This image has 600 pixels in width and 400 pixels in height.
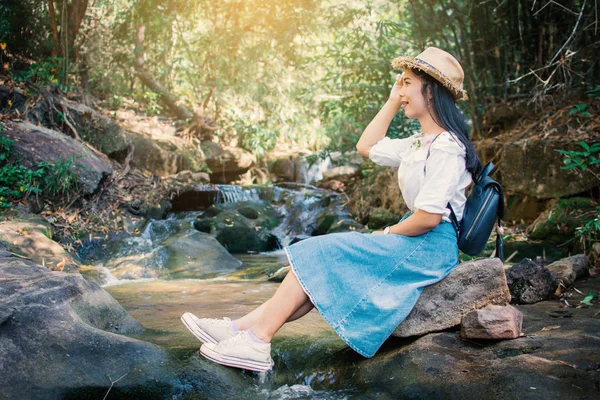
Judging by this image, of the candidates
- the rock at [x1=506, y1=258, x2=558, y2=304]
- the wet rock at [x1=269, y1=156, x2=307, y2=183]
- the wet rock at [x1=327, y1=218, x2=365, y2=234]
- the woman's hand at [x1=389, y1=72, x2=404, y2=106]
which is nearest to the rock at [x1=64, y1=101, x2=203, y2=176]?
the wet rock at [x1=269, y1=156, x2=307, y2=183]

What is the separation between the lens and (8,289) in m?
2.38

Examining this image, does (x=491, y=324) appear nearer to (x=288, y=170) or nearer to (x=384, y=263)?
(x=384, y=263)

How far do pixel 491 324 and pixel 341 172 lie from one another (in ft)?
34.3

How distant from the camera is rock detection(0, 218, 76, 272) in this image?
15.9 feet

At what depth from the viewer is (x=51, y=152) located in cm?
666

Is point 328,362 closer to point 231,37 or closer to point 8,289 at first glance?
point 8,289

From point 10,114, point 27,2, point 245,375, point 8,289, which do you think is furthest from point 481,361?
point 27,2

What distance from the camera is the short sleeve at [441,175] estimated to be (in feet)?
7.55

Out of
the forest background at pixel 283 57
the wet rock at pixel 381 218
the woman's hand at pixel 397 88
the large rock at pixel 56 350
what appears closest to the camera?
the large rock at pixel 56 350

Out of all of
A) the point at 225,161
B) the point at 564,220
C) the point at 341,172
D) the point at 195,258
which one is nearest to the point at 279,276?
the point at 195,258

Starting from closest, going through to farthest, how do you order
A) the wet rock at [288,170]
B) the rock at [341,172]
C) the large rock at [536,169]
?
1. the large rock at [536,169]
2. the rock at [341,172]
3. the wet rock at [288,170]

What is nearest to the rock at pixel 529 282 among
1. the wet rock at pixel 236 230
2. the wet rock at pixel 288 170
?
the wet rock at pixel 236 230

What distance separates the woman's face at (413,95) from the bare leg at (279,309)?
1.04 meters

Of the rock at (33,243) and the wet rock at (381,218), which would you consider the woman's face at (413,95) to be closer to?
the rock at (33,243)
